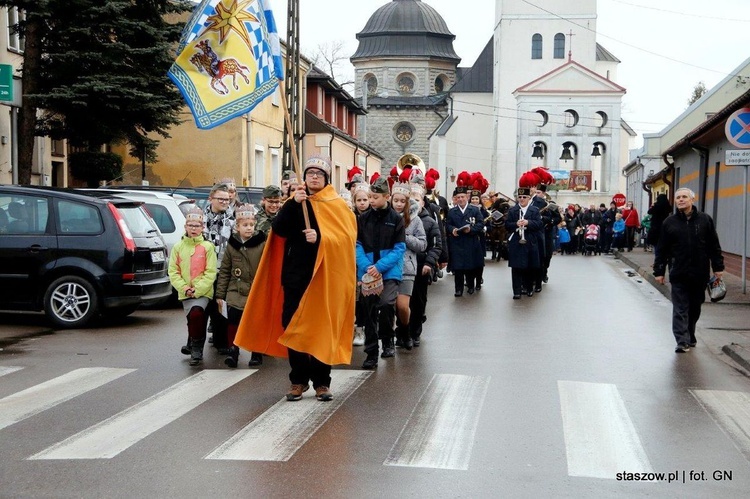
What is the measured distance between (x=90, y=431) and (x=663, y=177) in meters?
36.9

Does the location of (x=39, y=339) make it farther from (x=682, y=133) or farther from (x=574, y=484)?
(x=682, y=133)

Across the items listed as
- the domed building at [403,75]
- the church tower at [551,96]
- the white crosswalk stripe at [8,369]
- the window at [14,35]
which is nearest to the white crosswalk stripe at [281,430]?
the white crosswalk stripe at [8,369]

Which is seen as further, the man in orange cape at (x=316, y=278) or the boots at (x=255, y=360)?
the boots at (x=255, y=360)

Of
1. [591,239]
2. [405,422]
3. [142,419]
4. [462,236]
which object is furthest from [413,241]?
[591,239]

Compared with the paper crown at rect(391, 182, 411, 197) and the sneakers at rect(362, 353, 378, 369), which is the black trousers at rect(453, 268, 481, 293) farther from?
the sneakers at rect(362, 353, 378, 369)

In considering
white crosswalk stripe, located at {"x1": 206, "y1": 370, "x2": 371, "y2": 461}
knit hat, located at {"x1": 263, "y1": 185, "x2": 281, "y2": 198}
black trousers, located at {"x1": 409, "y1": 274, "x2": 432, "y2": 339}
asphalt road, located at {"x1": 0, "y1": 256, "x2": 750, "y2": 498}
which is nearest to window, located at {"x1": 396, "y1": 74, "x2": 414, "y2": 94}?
asphalt road, located at {"x1": 0, "y1": 256, "x2": 750, "y2": 498}

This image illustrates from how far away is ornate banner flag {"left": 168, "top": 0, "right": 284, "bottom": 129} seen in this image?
10.2 m

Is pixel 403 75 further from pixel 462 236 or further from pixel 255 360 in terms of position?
pixel 255 360

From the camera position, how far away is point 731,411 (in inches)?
325

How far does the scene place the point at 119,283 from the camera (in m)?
13.0

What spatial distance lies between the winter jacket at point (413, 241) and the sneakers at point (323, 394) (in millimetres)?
2900

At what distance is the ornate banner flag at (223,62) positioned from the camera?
33.6 feet

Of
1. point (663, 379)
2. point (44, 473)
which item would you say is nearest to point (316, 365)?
point (44, 473)

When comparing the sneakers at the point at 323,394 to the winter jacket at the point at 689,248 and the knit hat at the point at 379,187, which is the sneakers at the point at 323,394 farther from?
the winter jacket at the point at 689,248
